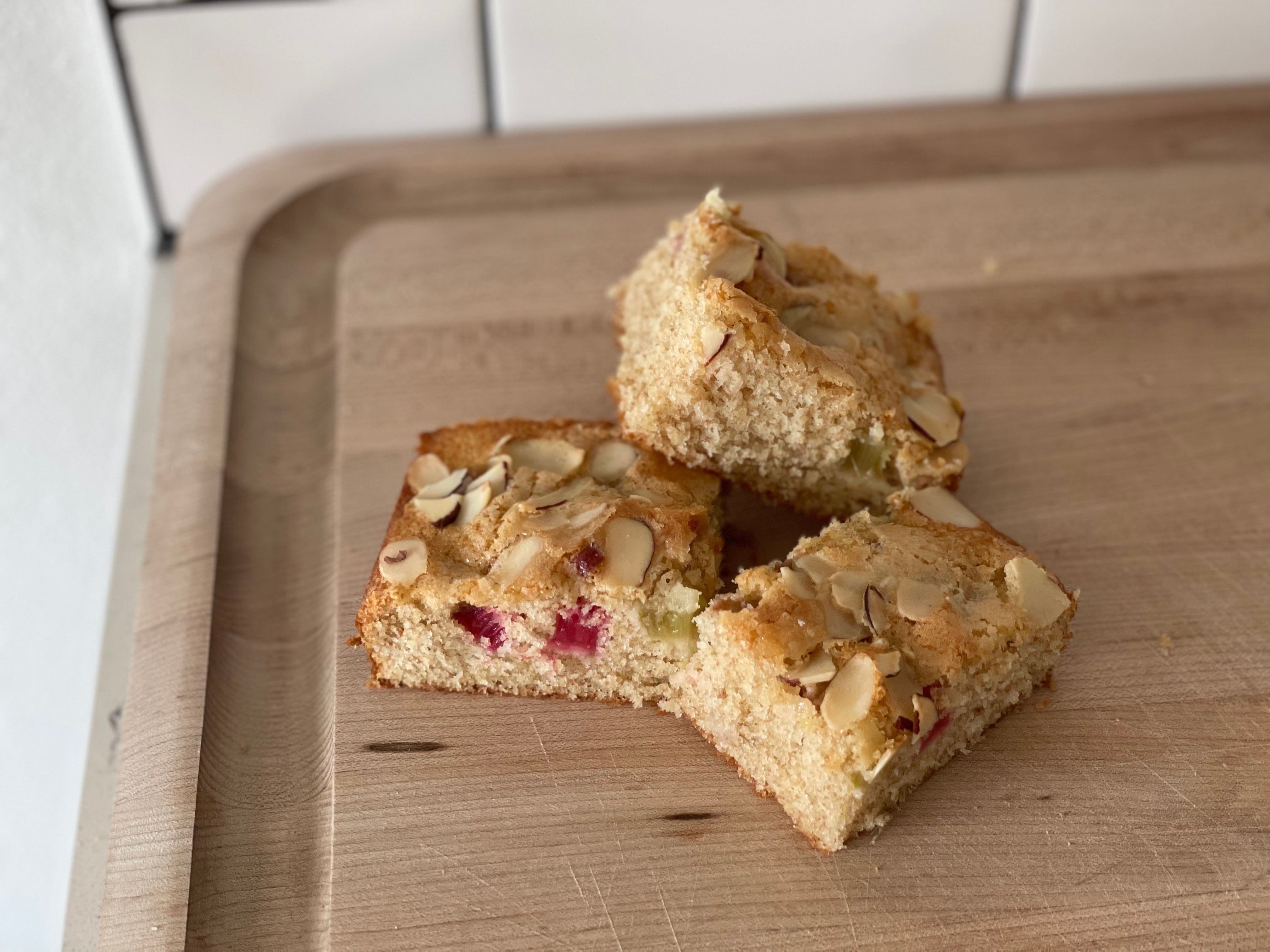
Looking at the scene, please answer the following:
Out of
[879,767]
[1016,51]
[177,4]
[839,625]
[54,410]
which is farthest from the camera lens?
[1016,51]

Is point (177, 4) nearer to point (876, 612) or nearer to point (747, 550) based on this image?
point (747, 550)

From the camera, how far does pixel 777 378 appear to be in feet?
6.40

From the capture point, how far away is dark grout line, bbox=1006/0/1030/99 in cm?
308

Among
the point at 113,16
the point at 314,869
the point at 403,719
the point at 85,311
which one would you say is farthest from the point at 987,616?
the point at 113,16

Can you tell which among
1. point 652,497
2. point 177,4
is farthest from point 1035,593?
point 177,4

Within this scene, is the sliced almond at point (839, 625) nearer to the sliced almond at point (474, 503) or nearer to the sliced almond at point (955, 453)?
the sliced almond at point (955, 453)

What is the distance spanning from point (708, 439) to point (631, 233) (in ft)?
3.00

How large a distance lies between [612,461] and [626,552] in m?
0.25

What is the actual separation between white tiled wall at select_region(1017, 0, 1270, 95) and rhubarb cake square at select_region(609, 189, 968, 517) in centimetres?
133

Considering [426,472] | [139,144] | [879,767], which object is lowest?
[879,767]

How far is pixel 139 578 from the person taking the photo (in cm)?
229

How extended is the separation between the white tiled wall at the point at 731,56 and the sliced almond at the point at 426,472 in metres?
1.32

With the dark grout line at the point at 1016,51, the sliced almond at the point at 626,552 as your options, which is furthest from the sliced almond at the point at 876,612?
the dark grout line at the point at 1016,51

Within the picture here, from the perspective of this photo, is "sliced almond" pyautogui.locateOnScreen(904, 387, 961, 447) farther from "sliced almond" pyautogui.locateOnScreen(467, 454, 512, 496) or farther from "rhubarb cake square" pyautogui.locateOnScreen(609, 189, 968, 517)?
"sliced almond" pyautogui.locateOnScreen(467, 454, 512, 496)
